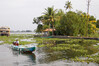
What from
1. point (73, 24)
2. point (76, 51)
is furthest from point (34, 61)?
point (73, 24)

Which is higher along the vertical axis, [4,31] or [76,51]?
[4,31]

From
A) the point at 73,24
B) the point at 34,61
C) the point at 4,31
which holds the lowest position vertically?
the point at 34,61

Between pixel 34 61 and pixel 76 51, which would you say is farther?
pixel 76 51

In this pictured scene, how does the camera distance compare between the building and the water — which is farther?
the building

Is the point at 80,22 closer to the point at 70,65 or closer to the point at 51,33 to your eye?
the point at 51,33

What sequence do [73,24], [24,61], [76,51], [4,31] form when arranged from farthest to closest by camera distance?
[4,31] → [73,24] → [76,51] → [24,61]

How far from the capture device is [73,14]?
49062 mm

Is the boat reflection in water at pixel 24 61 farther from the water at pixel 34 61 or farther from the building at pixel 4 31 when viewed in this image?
the building at pixel 4 31

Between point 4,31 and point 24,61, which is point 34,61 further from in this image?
point 4,31

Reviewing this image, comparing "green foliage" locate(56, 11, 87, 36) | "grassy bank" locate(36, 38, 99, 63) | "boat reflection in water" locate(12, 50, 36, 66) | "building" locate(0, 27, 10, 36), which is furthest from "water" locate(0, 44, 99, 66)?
"building" locate(0, 27, 10, 36)

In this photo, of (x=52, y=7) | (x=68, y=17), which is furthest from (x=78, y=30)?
(x=52, y=7)

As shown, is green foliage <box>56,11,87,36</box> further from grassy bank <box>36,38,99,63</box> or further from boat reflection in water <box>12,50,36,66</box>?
boat reflection in water <box>12,50,36,66</box>

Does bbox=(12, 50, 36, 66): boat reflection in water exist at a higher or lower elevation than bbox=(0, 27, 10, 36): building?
lower

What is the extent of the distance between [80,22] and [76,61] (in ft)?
120
